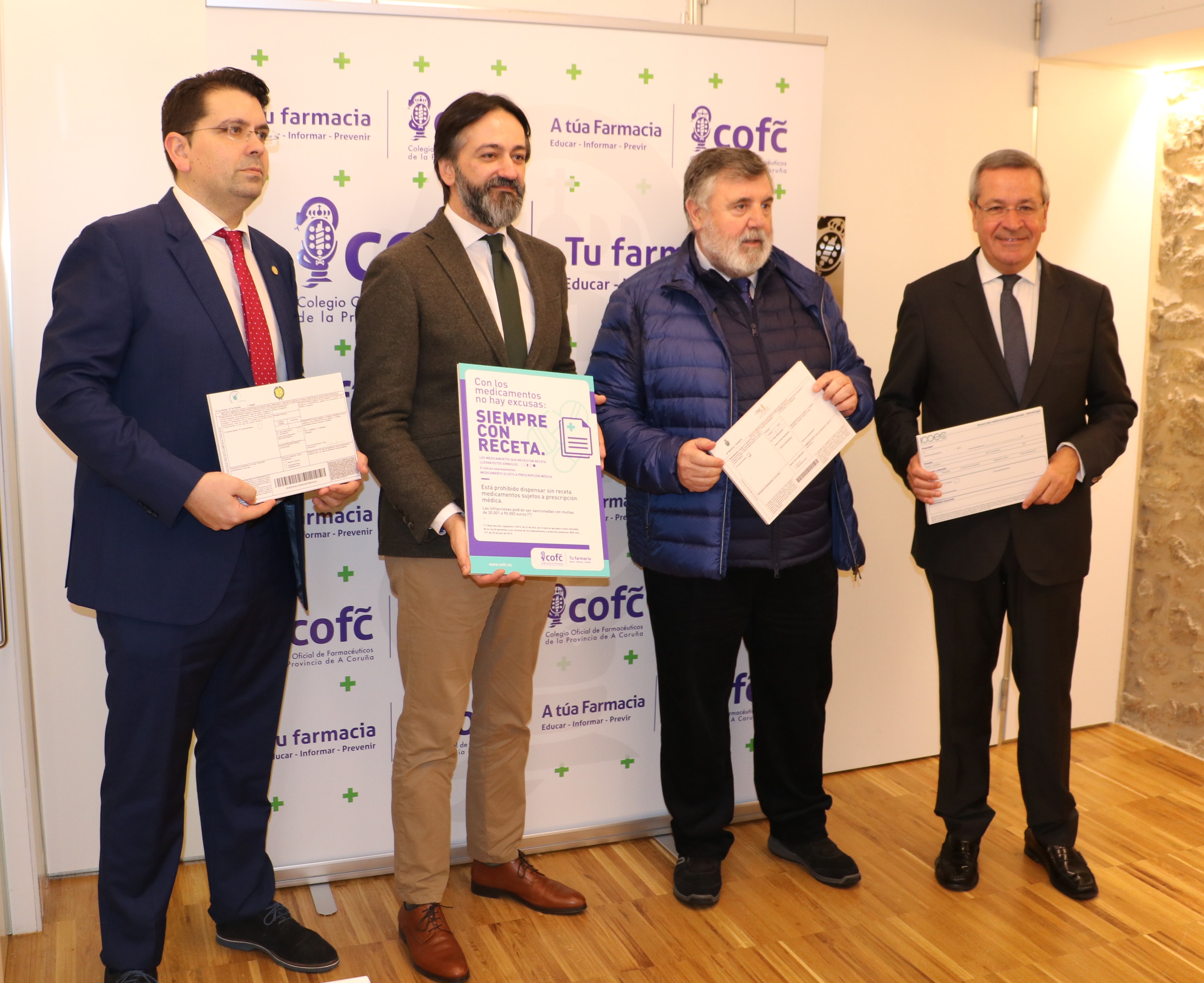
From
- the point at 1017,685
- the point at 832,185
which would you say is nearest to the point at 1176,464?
the point at 1017,685

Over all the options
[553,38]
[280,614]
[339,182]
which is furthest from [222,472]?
[553,38]

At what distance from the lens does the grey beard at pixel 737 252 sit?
283cm

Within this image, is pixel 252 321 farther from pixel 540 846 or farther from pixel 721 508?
pixel 540 846

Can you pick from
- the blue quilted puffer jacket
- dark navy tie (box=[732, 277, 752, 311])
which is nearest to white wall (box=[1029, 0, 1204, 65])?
the blue quilted puffer jacket

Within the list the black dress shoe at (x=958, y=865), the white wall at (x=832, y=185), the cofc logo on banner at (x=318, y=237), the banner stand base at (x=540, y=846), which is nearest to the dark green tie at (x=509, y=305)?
the cofc logo on banner at (x=318, y=237)

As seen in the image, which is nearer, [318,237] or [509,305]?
[509,305]

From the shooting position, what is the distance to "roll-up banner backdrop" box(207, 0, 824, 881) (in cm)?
286

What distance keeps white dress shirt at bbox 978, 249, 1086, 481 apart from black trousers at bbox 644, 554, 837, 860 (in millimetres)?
828

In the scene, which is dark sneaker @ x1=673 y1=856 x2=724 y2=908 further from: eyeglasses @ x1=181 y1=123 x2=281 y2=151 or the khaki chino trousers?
eyeglasses @ x1=181 y1=123 x2=281 y2=151

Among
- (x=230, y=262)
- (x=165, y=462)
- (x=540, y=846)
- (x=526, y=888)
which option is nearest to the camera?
(x=165, y=462)

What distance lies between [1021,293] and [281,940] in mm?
2643

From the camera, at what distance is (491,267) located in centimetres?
267

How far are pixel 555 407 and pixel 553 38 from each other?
1.18 metres

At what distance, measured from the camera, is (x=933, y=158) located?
149 inches
